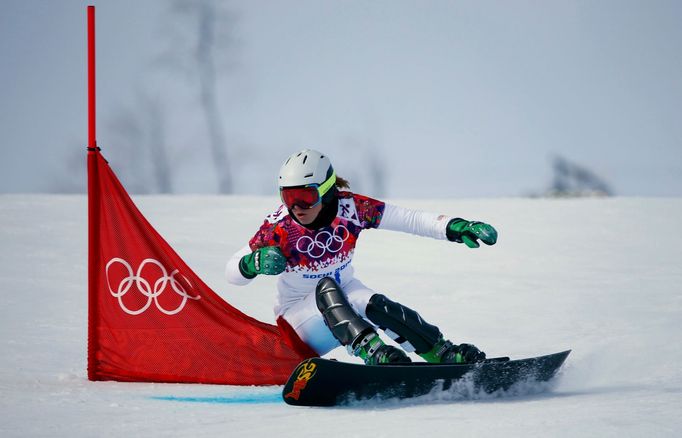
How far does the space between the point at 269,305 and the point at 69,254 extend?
3.71 metres

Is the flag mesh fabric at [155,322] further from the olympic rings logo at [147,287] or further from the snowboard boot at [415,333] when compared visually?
the snowboard boot at [415,333]

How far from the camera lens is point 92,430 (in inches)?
173

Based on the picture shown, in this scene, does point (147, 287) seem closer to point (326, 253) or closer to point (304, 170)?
point (326, 253)

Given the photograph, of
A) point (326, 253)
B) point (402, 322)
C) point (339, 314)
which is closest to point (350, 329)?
point (339, 314)

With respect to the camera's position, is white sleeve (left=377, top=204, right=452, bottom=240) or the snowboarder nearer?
the snowboarder

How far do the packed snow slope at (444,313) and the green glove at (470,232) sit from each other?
3.14 feet

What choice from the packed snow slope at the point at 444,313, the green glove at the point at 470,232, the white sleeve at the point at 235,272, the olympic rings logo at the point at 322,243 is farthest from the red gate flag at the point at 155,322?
the green glove at the point at 470,232

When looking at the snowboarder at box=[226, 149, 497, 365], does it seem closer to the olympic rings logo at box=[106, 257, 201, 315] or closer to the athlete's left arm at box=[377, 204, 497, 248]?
the athlete's left arm at box=[377, 204, 497, 248]

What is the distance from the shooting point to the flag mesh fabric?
6215 mm

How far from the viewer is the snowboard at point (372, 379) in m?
4.88

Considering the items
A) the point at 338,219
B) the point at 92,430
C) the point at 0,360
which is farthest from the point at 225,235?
the point at 92,430

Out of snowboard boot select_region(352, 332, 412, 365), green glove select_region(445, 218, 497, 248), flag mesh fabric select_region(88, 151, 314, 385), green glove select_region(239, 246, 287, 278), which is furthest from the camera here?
flag mesh fabric select_region(88, 151, 314, 385)

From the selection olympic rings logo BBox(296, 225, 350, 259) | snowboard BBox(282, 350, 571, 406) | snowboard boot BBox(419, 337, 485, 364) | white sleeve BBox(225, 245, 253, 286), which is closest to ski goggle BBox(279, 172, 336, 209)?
olympic rings logo BBox(296, 225, 350, 259)

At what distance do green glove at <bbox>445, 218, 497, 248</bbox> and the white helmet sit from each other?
0.84 m
